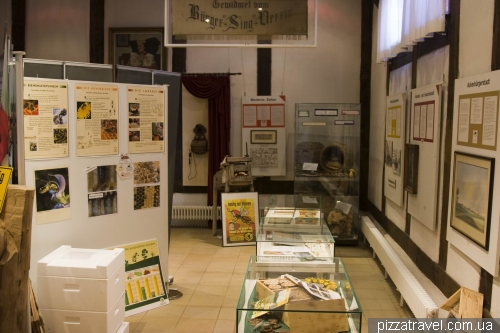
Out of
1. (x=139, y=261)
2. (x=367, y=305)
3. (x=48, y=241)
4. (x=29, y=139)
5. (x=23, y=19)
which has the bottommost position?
(x=367, y=305)

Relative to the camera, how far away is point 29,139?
4113mm

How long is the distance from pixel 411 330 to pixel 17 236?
3334 millimetres

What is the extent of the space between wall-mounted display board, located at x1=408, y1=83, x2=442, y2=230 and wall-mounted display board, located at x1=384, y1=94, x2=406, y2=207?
1.05 feet

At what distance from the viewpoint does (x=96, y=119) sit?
457cm

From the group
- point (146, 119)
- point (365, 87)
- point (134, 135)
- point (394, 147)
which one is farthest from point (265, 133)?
point (134, 135)

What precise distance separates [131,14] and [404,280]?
643 cm

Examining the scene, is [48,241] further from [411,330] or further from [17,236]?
[411,330]

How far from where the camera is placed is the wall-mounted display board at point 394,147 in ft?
19.2

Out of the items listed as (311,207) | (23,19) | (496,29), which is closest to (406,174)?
(311,207)

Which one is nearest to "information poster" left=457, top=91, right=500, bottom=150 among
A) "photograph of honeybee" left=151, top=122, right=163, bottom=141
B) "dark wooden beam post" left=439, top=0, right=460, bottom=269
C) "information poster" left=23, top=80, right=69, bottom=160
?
"dark wooden beam post" left=439, top=0, right=460, bottom=269

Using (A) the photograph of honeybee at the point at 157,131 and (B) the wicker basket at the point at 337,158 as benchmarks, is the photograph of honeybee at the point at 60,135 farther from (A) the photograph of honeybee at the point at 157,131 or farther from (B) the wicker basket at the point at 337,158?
(B) the wicker basket at the point at 337,158

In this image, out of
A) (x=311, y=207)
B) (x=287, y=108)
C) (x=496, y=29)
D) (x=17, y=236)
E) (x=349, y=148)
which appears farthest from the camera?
(x=287, y=108)

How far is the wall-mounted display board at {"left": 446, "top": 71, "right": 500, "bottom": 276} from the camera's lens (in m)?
3.33

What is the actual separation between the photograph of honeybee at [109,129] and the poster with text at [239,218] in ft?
10.3
